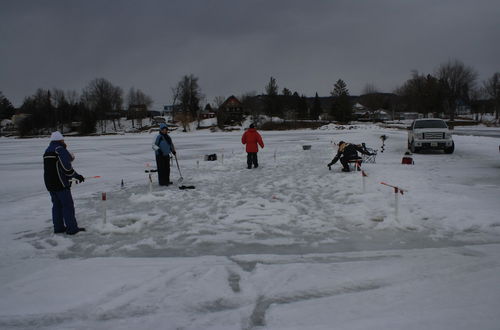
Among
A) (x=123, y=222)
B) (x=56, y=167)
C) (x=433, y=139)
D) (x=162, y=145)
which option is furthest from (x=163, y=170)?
(x=433, y=139)

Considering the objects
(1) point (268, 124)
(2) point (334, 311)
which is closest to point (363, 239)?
(2) point (334, 311)

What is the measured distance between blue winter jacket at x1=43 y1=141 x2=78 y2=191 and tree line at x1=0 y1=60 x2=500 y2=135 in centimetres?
7160

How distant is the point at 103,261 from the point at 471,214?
6.87 meters

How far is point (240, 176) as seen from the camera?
1307 centimetres

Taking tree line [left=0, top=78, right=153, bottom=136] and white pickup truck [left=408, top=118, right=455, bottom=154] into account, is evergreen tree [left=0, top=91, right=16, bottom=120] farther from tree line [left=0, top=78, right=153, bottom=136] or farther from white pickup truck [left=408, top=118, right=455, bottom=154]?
white pickup truck [left=408, top=118, right=455, bottom=154]

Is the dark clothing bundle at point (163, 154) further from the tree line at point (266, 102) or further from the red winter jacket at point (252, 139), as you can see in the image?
the tree line at point (266, 102)

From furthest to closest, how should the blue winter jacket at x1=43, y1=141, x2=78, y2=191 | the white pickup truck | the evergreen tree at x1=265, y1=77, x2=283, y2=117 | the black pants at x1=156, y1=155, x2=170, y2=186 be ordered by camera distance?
the evergreen tree at x1=265, y1=77, x2=283, y2=117, the white pickup truck, the black pants at x1=156, y1=155, x2=170, y2=186, the blue winter jacket at x1=43, y1=141, x2=78, y2=191

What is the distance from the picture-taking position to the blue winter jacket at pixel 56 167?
6.27m

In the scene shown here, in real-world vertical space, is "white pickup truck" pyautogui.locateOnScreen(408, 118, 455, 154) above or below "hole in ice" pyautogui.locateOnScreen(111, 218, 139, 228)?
above

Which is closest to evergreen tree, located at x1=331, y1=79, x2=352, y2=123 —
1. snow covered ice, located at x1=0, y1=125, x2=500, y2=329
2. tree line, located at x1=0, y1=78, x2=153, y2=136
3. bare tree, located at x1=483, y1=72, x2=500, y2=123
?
bare tree, located at x1=483, y1=72, x2=500, y2=123

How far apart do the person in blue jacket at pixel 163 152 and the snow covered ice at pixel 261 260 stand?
1.44 metres

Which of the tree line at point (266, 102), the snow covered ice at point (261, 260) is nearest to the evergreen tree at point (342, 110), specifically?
the tree line at point (266, 102)

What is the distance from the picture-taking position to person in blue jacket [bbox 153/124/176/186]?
1118cm

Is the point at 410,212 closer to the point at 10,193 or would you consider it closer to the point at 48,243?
the point at 48,243
